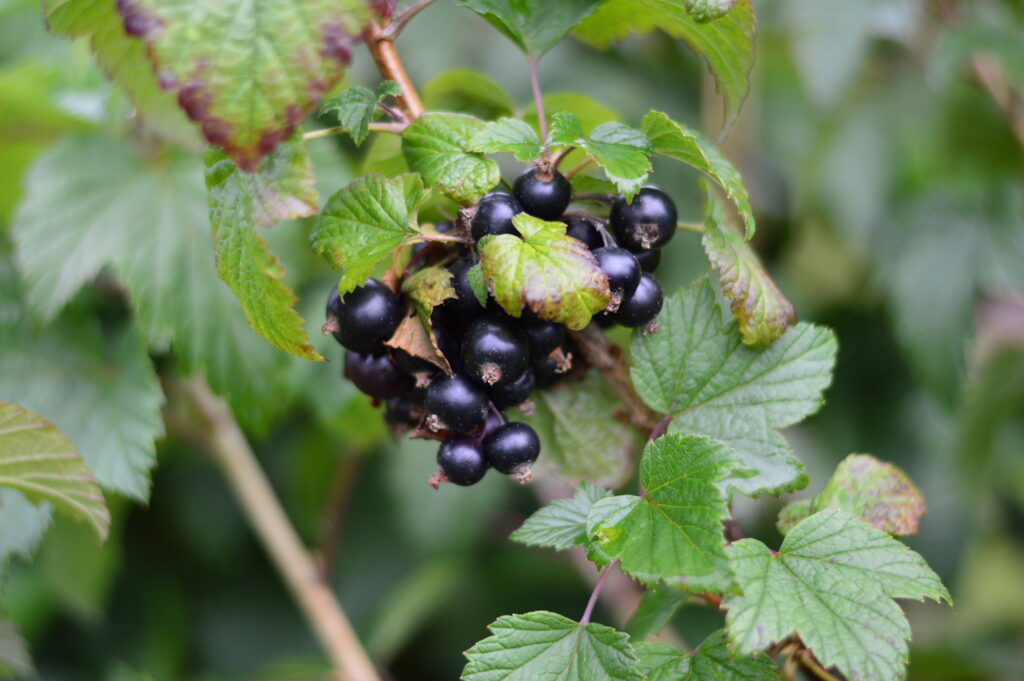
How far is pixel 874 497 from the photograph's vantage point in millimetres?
658

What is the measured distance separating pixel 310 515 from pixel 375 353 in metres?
1.02

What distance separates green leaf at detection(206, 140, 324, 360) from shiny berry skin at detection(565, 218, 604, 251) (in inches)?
7.3

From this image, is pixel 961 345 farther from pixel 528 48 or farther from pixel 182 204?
pixel 182 204

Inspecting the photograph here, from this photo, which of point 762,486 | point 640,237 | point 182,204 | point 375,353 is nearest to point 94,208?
point 182,204

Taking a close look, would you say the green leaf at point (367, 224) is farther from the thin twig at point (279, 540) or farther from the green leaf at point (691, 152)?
the thin twig at point (279, 540)

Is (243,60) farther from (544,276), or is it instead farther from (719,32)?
(719,32)

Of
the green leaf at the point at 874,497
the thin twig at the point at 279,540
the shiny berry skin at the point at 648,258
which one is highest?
the shiny berry skin at the point at 648,258

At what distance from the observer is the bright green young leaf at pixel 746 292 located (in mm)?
617

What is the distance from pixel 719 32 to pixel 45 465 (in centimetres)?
63

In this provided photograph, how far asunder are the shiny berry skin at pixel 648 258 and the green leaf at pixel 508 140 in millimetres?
113

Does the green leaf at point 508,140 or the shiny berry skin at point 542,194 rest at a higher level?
the green leaf at point 508,140

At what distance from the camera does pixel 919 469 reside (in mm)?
1597

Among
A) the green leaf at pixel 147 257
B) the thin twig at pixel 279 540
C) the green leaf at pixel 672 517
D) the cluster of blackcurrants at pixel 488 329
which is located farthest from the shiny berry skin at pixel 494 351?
the thin twig at pixel 279 540

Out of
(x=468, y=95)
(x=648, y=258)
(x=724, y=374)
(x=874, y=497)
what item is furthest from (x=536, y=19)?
(x=874, y=497)
